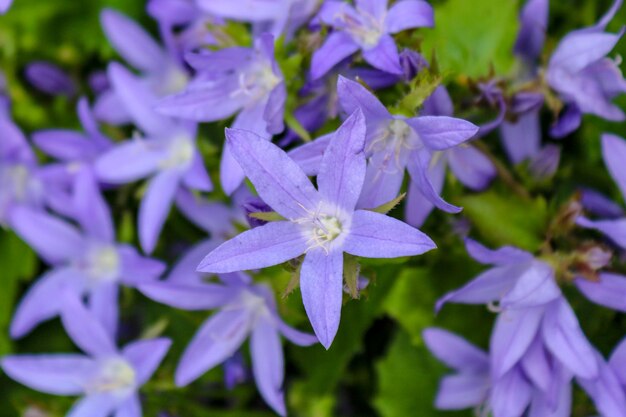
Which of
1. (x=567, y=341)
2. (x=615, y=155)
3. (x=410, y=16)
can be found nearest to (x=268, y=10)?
(x=410, y=16)

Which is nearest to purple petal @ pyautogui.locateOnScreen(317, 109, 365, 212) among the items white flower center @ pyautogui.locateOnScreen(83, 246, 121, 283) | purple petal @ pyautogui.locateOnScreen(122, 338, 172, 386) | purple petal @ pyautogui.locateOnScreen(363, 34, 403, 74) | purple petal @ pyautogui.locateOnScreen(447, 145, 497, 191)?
purple petal @ pyautogui.locateOnScreen(363, 34, 403, 74)

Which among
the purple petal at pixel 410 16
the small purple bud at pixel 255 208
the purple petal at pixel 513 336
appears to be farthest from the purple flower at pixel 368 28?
the purple petal at pixel 513 336

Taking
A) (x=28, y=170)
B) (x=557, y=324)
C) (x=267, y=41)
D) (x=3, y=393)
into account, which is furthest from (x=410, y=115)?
(x=3, y=393)

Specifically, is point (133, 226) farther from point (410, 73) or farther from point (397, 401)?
point (410, 73)

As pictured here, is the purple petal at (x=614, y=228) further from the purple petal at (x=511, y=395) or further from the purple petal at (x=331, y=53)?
the purple petal at (x=331, y=53)

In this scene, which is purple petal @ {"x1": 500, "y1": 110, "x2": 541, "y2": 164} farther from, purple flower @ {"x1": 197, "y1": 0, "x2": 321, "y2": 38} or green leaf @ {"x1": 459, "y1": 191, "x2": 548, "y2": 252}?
purple flower @ {"x1": 197, "y1": 0, "x2": 321, "y2": 38}

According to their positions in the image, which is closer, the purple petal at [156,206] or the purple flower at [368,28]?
the purple flower at [368,28]
